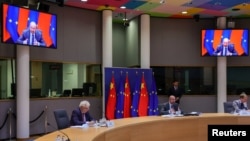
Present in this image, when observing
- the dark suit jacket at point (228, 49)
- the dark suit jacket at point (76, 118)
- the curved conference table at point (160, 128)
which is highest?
the dark suit jacket at point (228, 49)

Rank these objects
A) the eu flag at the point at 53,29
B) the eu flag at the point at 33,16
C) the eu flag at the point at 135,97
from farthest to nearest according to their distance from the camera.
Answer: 1. the eu flag at the point at 135,97
2. the eu flag at the point at 53,29
3. the eu flag at the point at 33,16

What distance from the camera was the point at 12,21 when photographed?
753cm

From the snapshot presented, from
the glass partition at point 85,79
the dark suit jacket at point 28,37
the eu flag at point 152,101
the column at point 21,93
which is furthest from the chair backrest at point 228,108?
the column at point 21,93

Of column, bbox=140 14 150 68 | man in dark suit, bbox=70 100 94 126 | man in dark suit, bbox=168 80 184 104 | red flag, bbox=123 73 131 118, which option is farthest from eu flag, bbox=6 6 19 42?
man in dark suit, bbox=168 80 184 104

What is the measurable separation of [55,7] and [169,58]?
175 inches

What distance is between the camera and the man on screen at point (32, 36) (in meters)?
7.85

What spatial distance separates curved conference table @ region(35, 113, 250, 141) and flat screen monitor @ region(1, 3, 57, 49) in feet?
10.4

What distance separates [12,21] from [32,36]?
2.22 feet

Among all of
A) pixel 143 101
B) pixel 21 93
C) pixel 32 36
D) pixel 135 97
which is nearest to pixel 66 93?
pixel 21 93

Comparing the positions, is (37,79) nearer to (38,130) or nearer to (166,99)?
(38,130)

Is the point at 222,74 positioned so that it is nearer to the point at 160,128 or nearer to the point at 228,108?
the point at 228,108

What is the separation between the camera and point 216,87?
12.1 metres

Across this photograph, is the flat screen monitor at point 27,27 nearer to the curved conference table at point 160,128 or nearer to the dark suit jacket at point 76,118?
the dark suit jacket at point 76,118

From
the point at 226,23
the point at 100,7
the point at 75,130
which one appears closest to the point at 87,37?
the point at 100,7
